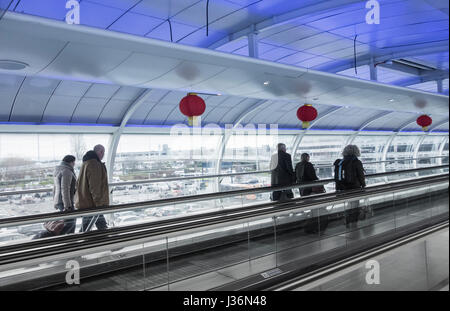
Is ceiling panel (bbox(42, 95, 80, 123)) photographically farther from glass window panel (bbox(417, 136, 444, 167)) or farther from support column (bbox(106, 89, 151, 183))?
glass window panel (bbox(417, 136, 444, 167))

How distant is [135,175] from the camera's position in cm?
1563

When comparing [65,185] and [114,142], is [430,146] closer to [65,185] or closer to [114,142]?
[114,142]

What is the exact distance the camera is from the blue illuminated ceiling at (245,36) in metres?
7.63

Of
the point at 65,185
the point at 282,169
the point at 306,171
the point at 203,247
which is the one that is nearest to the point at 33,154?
the point at 65,185

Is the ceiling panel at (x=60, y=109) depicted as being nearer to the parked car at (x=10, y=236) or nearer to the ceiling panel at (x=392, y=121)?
the parked car at (x=10, y=236)

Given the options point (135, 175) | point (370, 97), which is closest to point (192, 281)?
point (370, 97)

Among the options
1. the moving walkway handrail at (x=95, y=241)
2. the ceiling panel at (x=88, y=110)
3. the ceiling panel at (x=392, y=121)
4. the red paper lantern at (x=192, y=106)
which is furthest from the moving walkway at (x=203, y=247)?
the ceiling panel at (x=392, y=121)

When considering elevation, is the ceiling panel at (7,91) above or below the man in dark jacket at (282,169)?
above

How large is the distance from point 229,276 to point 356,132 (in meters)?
25.6

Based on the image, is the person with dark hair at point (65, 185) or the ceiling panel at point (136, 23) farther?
the ceiling panel at point (136, 23)

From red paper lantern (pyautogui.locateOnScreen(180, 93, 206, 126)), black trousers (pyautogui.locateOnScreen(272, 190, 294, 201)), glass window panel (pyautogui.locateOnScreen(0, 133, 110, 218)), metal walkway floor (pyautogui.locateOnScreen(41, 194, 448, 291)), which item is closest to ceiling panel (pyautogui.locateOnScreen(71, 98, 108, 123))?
glass window panel (pyautogui.locateOnScreen(0, 133, 110, 218))

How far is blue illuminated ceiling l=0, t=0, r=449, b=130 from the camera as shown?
Answer: 7629 mm

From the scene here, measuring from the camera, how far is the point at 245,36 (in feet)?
29.5

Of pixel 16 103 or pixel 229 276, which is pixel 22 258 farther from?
pixel 16 103
